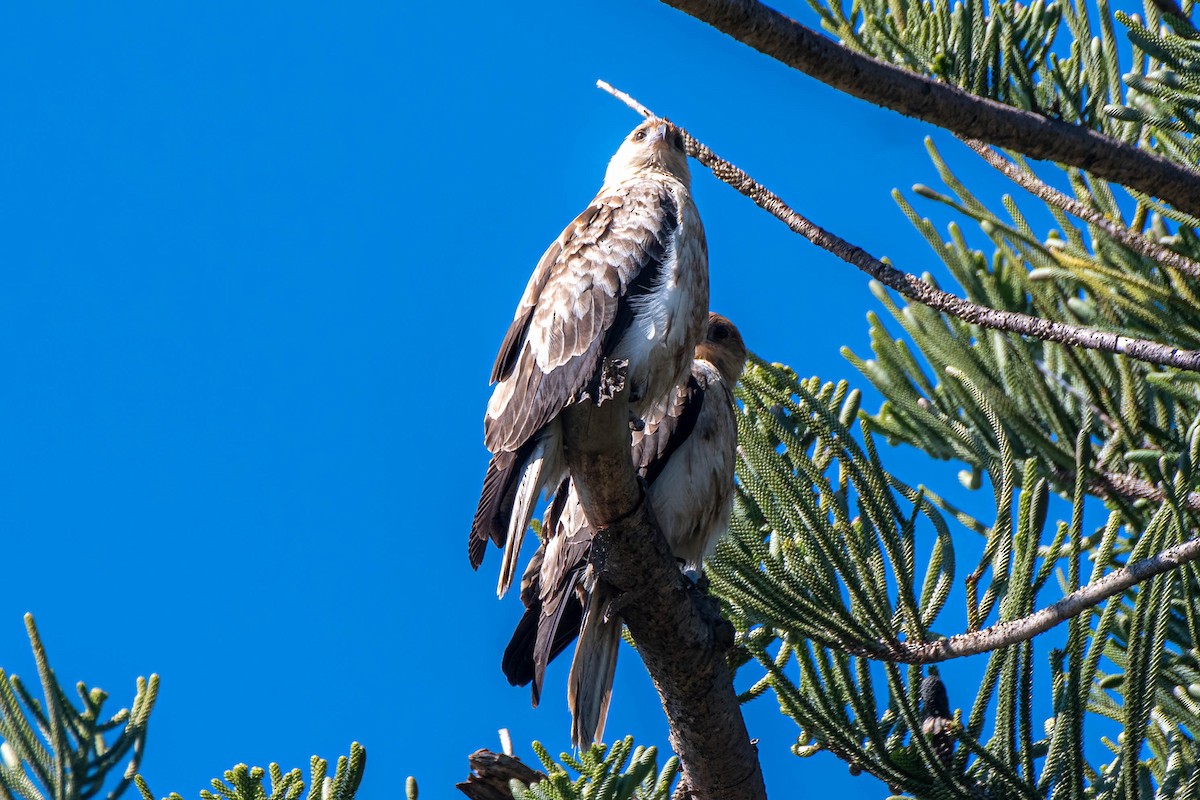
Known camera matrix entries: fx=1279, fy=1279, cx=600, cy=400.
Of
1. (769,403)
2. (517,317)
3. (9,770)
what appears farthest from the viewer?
(769,403)

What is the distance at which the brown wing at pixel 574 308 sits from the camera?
12.5 ft

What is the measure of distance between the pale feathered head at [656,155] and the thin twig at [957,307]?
180cm

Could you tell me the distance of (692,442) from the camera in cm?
543

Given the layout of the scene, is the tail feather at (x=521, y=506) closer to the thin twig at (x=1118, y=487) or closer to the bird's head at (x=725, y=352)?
the thin twig at (x=1118, y=487)

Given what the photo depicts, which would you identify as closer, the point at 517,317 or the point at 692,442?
the point at 517,317

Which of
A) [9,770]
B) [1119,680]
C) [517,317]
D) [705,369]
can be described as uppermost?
[705,369]

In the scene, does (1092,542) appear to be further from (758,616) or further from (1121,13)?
(1121,13)

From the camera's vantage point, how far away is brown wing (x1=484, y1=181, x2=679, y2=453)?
3.81 metres

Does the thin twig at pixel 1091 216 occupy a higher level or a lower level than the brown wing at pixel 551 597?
lower

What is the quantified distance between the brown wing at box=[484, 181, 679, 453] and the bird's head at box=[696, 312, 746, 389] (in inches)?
51.2

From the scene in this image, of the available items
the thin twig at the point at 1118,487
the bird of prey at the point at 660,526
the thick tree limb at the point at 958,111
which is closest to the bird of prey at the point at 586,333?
the bird of prey at the point at 660,526

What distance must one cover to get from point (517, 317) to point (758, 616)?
49.7 inches

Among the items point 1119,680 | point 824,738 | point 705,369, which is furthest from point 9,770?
point 1119,680

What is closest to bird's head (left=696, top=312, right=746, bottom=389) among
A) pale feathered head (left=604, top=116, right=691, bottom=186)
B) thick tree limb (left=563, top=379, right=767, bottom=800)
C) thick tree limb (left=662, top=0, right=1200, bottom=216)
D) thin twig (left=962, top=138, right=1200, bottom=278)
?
pale feathered head (left=604, top=116, right=691, bottom=186)
